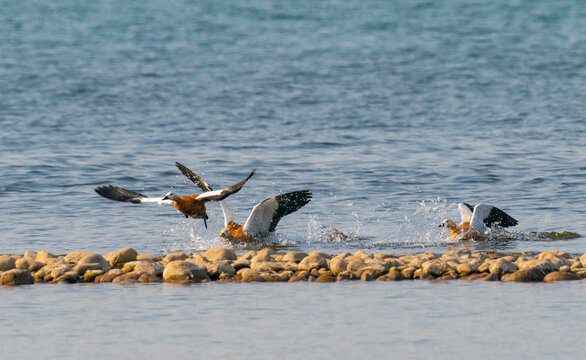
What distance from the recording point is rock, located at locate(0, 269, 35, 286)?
13289mm

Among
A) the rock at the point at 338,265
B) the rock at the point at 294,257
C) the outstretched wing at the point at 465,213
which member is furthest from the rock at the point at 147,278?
the outstretched wing at the point at 465,213

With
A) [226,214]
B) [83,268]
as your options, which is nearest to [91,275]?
[83,268]

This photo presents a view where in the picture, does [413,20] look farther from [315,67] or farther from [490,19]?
[315,67]

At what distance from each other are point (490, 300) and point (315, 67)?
1483 inches

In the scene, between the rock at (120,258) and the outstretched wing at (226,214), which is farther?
the outstretched wing at (226,214)

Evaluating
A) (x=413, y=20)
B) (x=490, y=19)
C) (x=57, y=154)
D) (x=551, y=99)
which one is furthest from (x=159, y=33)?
(x=57, y=154)

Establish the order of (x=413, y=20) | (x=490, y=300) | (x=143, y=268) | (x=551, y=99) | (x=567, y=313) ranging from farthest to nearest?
(x=413, y=20), (x=551, y=99), (x=143, y=268), (x=490, y=300), (x=567, y=313)

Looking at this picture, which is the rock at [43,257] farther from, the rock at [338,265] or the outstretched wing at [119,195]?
the rock at [338,265]

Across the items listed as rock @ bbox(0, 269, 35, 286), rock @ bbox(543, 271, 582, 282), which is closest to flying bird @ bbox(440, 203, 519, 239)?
rock @ bbox(543, 271, 582, 282)

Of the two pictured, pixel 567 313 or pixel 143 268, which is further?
pixel 143 268

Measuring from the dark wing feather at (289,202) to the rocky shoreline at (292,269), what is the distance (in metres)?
3.55

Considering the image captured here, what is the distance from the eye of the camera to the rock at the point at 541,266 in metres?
13.1

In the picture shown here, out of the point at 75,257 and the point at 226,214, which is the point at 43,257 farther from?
the point at 226,214

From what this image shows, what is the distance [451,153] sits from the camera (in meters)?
26.9
